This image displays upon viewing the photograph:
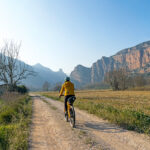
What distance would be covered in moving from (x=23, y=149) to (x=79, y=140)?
6.46 feet

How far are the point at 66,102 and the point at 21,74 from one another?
802 inches

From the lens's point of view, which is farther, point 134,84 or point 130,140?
point 134,84

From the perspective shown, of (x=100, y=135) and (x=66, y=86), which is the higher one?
(x=66, y=86)

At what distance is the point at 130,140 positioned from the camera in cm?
500

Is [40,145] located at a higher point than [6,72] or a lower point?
lower

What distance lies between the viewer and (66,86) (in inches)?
306

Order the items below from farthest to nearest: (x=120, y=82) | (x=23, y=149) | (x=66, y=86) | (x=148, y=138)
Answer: (x=120, y=82) → (x=66, y=86) → (x=148, y=138) → (x=23, y=149)

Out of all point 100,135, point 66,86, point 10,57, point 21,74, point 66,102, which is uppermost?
point 10,57

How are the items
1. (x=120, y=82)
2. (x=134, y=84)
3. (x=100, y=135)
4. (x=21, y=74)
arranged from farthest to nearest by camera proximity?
(x=134, y=84) → (x=120, y=82) → (x=21, y=74) → (x=100, y=135)

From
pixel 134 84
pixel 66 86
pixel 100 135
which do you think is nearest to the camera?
pixel 100 135

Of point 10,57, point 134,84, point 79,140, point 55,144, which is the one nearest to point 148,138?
point 79,140

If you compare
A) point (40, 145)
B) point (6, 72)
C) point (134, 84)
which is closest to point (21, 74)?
point (6, 72)

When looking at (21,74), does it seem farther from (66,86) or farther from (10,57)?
(66,86)

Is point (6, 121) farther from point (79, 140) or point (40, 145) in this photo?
point (79, 140)
